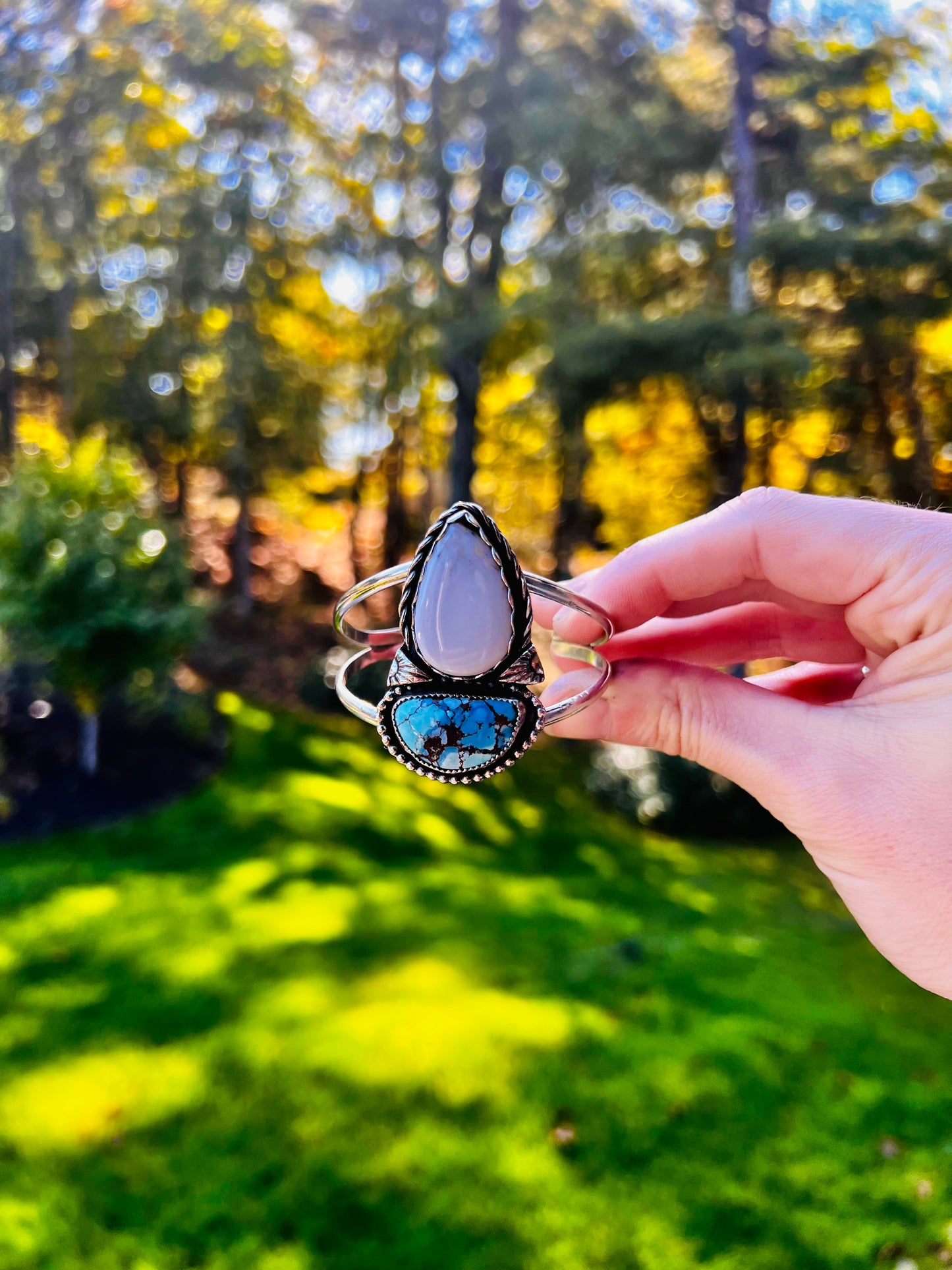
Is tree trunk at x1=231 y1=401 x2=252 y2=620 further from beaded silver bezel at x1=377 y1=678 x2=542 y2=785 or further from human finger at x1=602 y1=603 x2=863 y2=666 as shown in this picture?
beaded silver bezel at x1=377 y1=678 x2=542 y2=785

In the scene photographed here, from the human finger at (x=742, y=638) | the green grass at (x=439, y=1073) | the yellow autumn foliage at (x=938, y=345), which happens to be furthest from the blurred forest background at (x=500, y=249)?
the human finger at (x=742, y=638)

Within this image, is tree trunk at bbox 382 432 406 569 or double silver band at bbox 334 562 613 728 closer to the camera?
double silver band at bbox 334 562 613 728

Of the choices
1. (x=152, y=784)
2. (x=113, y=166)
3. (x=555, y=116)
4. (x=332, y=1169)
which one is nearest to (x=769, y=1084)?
(x=332, y=1169)

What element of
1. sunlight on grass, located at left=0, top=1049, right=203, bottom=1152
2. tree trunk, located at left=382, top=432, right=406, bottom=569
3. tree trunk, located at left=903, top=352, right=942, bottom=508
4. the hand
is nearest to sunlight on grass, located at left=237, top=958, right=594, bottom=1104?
sunlight on grass, located at left=0, top=1049, right=203, bottom=1152

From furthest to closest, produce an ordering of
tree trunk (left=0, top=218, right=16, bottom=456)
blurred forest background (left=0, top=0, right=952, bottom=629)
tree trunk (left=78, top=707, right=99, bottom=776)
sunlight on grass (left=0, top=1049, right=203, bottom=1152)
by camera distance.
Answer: tree trunk (left=0, top=218, right=16, bottom=456), blurred forest background (left=0, top=0, right=952, bottom=629), tree trunk (left=78, top=707, right=99, bottom=776), sunlight on grass (left=0, top=1049, right=203, bottom=1152)

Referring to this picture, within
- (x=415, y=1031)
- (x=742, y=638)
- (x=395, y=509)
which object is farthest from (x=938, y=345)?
(x=415, y=1031)

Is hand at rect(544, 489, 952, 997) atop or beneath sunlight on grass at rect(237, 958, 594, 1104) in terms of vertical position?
atop

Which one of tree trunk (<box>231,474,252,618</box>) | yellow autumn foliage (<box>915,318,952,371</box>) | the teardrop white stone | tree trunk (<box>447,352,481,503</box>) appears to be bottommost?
tree trunk (<box>231,474,252,618</box>)
